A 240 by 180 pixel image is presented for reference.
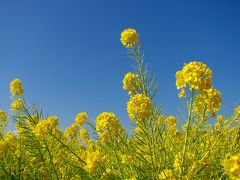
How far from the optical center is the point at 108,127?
2.81 meters

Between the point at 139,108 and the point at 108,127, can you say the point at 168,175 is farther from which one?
the point at 108,127

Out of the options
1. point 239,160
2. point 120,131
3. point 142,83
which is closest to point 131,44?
point 142,83

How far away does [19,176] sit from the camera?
3926 millimetres

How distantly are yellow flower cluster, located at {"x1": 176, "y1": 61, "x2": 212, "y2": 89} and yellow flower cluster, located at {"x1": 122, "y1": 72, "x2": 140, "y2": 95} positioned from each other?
0.93 metres

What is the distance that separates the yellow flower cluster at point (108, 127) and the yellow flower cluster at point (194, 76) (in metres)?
0.69

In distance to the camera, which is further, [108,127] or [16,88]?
[16,88]

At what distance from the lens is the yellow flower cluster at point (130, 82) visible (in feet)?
11.0

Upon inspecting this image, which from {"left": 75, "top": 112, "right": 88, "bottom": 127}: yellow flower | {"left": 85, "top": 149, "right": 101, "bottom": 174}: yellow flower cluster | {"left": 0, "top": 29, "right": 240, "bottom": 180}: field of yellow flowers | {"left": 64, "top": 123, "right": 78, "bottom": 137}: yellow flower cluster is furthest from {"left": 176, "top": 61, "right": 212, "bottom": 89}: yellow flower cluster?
{"left": 64, "top": 123, "right": 78, "bottom": 137}: yellow flower cluster

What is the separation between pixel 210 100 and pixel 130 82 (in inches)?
42.0

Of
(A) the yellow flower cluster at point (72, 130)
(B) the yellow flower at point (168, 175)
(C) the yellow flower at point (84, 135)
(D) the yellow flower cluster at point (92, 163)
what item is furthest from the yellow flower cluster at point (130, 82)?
(C) the yellow flower at point (84, 135)

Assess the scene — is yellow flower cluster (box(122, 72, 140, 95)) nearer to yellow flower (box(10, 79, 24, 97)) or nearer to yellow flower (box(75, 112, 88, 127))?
yellow flower (box(10, 79, 24, 97))

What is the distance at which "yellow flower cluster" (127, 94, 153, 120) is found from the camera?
260cm

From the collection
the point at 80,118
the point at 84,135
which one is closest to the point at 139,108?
the point at 80,118

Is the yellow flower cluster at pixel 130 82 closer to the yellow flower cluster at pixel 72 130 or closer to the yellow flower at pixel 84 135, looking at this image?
the yellow flower cluster at pixel 72 130
